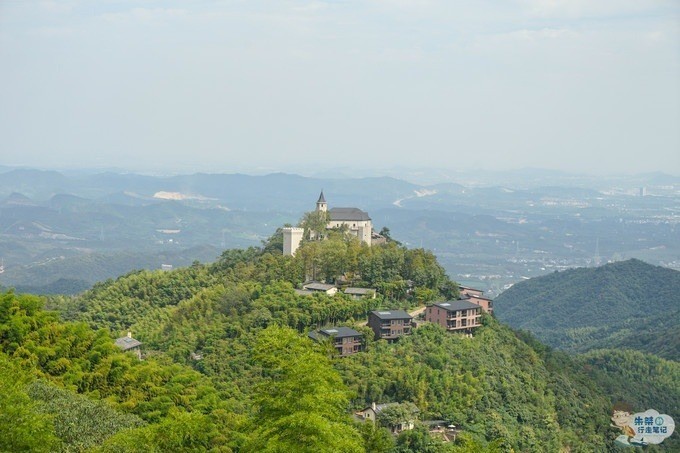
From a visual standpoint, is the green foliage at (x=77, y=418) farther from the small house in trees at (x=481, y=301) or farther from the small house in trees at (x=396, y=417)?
the small house in trees at (x=481, y=301)

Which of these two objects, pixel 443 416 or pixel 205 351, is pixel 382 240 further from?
pixel 443 416

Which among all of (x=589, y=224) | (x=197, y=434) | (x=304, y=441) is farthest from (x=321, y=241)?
(x=589, y=224)

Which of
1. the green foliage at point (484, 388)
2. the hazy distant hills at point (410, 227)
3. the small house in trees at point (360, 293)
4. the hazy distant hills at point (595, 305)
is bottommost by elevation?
the hazy distant hills at point (410, 227)

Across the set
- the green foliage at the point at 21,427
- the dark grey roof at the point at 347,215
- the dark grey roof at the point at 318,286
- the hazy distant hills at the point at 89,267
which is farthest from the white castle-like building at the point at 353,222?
the hazy distant hills at the point at 89,267

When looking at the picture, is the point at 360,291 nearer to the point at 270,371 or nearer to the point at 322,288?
the point at 322,288

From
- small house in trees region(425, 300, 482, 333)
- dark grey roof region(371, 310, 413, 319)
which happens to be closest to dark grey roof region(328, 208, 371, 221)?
small house in trees region(425, 300, 482, 333)

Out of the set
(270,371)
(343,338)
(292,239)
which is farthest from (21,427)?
(292,239)
